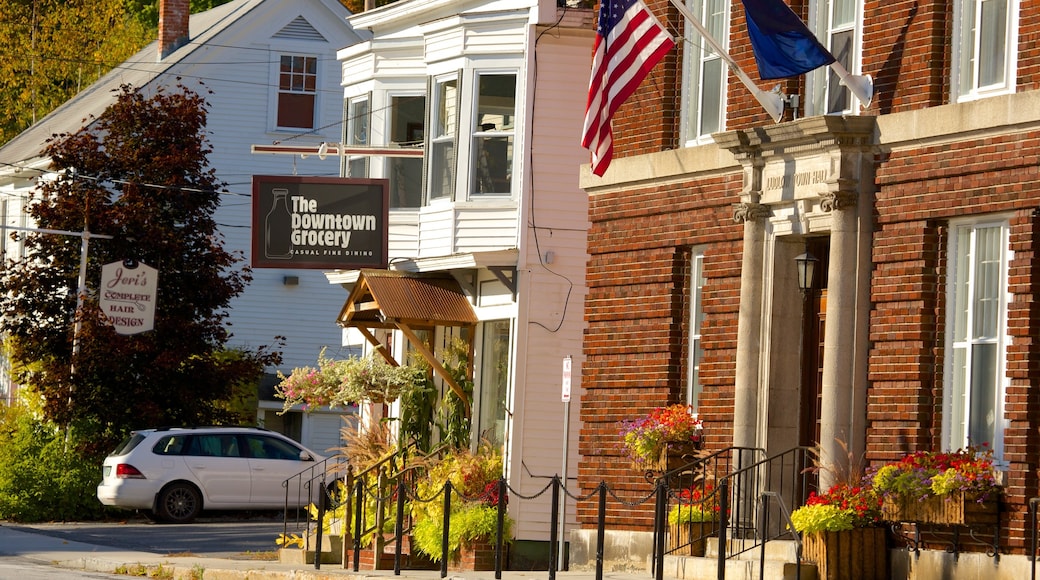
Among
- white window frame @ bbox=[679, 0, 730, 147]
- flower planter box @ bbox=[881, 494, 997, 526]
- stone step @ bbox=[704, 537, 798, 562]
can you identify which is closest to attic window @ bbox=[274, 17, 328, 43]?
→ white window frame @ bbox=[679, 0, 730, 147]

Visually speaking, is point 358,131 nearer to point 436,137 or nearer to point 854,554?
point 436,137

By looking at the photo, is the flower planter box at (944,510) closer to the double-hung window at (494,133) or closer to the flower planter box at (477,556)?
the flower planter box at (477,556)

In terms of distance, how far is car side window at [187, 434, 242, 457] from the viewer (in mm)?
28953

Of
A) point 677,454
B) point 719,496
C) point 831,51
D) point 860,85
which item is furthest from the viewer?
point 677,454

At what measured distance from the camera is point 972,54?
1520cm

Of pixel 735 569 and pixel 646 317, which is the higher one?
pixel 646 317

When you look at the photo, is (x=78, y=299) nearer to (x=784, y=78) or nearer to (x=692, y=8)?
(x=692, y=8)

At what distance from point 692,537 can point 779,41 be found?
16.2ft

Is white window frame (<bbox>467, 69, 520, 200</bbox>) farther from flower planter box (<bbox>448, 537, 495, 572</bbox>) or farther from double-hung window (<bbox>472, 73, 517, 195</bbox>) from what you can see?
flower planter box (<bbox>448, 537, 495, 572</bbox>)

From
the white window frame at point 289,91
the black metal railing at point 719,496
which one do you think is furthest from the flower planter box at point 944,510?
the white window frame at point 289,91

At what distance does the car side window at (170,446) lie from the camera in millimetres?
28672

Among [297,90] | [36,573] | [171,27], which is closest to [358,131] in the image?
[36,573]

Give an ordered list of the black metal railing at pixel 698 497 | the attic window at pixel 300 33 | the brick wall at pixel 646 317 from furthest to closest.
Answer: the attic window at pixel 300 33 < the brick wall at pixel 646 317 < the black metal railing at pixel 698 497

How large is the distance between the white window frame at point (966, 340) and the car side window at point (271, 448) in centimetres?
1627
